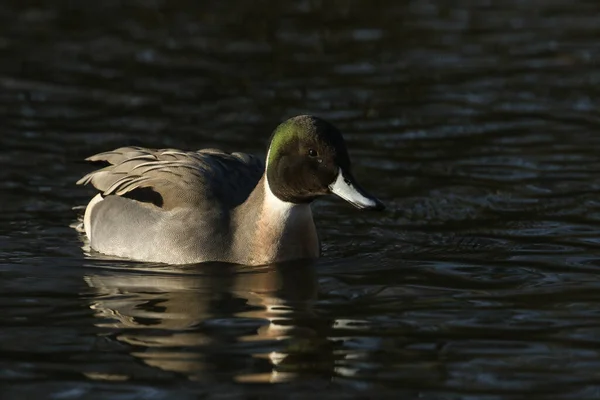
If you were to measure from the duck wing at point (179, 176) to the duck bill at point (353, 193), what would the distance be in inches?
39.8

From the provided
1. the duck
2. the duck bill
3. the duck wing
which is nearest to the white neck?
the duck

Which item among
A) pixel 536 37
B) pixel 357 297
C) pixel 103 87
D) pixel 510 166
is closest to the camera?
pixel 357 297

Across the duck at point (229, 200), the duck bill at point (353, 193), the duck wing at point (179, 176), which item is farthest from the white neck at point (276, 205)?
the duck bill at point (353, 193)

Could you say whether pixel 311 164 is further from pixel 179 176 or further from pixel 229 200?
pixel 179 176

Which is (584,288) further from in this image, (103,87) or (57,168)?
(103,87)

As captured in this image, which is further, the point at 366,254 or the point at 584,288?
the point at 366,254

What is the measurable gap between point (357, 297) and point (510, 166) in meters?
3.76

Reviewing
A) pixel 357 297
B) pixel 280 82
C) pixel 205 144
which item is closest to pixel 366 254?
pixel 357 297

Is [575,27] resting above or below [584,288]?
above

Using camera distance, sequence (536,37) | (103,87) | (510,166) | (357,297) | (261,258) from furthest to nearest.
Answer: (536,37), (103,87), (510,166), (261,258), (357,297)

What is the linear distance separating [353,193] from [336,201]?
8.00 ft

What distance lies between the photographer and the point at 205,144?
43.5ft

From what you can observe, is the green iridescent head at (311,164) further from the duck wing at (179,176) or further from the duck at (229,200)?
the duck wing at (179,176)

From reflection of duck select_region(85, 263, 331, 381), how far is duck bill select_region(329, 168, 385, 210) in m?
0.65
